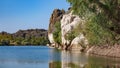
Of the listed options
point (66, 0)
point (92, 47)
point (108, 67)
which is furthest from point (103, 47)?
point (66, 0)

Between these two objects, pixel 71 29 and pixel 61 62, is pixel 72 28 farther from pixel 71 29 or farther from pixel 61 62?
pixel 61 62

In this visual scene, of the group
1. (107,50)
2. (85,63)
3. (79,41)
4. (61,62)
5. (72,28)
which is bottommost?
(85,63)

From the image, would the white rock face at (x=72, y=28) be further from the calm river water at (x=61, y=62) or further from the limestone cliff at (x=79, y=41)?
the calm river water at (x=61, y=62)

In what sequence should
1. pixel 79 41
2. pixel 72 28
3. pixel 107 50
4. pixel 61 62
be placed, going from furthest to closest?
pixel 72 28, pixel 79 41, pixel 107 50, pixel 61 62

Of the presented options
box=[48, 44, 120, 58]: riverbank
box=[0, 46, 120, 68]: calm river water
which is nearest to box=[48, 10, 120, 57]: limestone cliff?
box=[48, 44, 120, 58]: riverbank

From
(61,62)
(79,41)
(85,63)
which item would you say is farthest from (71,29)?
(85,63)

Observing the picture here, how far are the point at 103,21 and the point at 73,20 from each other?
273 feet

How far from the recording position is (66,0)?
40312mm

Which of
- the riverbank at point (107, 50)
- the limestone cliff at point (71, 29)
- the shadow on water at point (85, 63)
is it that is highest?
the limestone cliff at point (71, 29)

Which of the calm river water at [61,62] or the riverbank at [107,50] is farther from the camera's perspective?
the riverbank at [107,50]

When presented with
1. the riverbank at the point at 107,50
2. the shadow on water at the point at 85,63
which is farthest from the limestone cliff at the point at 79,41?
the shadow on water at the point at 85,63

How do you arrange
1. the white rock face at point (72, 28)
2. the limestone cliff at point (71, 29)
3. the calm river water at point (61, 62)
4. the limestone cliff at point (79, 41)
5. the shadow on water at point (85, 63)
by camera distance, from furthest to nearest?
the limestone cliff at point (71, 29) < the white rock face at point (72, 28) < the limestone cliff at point (79, 41) < the calm river water at point (61, 62) < the shadow on water at point (85, 63)

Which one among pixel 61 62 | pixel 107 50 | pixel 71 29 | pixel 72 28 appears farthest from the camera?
pixel 71 29

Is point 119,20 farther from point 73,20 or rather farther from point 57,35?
point 57,35
